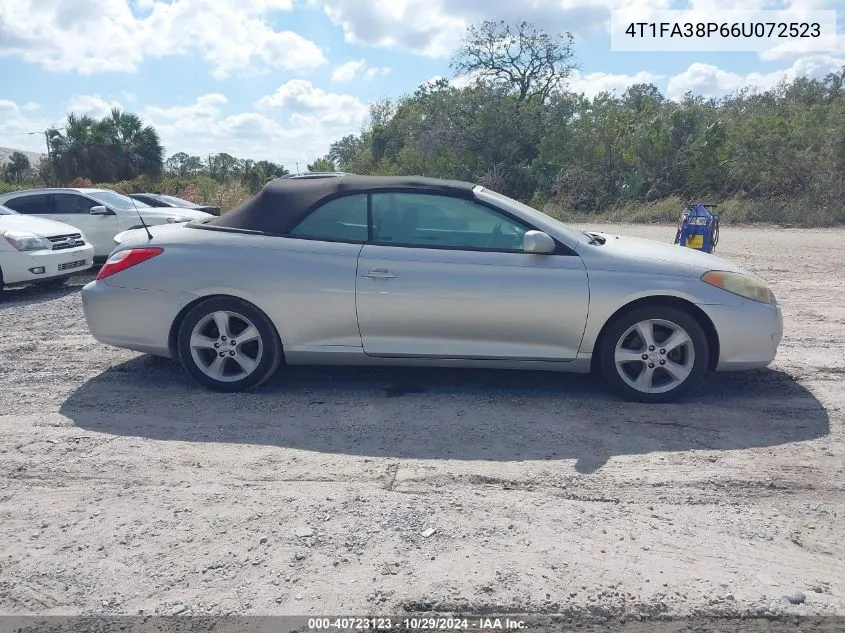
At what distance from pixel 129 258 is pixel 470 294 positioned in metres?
2.50

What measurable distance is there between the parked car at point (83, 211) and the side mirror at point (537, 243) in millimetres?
9282

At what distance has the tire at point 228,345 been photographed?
5.24m

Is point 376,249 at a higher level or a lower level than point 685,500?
higher

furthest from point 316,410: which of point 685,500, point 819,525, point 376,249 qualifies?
point 819,525

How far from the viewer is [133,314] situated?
5.36 m

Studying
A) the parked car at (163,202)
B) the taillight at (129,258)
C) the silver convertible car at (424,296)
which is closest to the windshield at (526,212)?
the silver convertible car at (424,296)

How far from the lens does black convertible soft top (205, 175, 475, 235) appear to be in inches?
211

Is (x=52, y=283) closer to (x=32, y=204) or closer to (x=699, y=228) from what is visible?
(x=32, y=204)

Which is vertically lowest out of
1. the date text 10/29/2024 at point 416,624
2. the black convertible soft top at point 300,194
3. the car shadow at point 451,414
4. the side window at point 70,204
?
the date text 10/29/2024 at point 416,624

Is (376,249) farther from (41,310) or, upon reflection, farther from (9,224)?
(9,224)

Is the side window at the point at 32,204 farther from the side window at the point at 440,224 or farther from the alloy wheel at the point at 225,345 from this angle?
the side window at the point at 440,224

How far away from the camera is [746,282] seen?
5176mm

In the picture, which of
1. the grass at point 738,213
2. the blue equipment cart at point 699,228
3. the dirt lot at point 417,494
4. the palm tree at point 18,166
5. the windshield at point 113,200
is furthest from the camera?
the palm tree at point 18,166

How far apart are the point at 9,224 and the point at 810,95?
35.2 m
